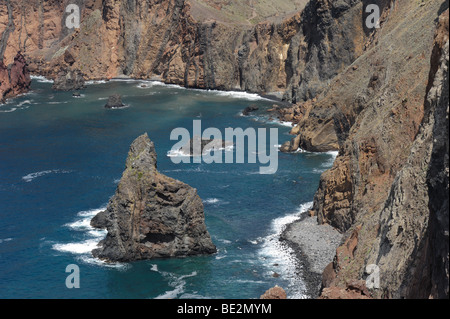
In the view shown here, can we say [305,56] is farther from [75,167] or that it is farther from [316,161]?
[75,167]

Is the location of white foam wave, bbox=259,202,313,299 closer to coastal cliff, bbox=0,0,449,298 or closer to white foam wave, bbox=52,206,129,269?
coastal cliff, bbox=0,0,449,298

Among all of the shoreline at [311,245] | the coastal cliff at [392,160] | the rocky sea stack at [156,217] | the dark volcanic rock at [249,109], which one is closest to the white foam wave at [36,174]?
the rocky sea stack at [156,217]

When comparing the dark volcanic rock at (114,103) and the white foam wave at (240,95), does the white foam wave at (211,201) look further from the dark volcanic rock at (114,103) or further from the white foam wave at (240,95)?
the white foam wave at (240,95)

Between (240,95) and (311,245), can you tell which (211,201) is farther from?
(240,95)

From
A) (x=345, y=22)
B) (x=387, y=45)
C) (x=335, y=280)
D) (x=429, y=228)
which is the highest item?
(x=345, y=22)

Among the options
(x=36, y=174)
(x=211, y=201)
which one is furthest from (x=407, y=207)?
(x=36, y=174)

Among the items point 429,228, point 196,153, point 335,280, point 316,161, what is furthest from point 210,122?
point 429,228
